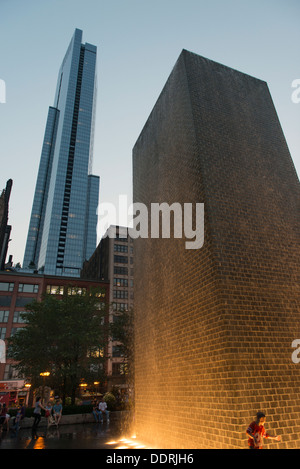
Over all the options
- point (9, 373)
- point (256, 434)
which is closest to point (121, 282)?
point (9, 373)

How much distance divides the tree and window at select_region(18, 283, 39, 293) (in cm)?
2651

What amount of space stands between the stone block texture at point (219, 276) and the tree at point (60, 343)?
14393 mm

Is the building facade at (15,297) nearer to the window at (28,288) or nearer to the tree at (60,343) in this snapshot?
the window at (28,288)

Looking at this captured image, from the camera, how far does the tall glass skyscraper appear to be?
135750 millimetres

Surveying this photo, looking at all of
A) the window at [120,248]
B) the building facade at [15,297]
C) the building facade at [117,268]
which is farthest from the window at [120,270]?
the building facade at [15,297]

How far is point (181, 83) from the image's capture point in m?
11.6

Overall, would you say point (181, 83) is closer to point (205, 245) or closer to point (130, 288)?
point (205, 245)

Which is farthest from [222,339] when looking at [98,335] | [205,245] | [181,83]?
[98,335]

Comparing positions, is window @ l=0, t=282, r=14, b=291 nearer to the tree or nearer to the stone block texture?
the tree

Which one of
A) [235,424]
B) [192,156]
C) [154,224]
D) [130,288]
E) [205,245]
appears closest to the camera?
[235,424]

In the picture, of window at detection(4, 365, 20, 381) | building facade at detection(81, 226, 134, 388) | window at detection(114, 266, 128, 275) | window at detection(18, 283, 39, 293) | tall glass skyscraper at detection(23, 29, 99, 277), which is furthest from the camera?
tall glass skyscraper at detection(23, 29, 99, 277)

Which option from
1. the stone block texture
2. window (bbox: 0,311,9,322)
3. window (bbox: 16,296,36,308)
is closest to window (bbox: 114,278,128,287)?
window (bbox: 16,296,36,308)

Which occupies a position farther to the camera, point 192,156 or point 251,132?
point 251,132
